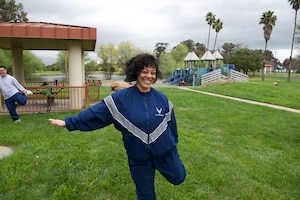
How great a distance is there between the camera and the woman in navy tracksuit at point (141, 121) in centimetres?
204

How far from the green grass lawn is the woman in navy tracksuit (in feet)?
3.43

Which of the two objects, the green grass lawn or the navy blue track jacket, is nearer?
the navy blue track jacket

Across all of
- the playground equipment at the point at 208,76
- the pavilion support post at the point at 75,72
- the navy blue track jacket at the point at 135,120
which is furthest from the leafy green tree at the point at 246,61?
the navy blue track jacket at the point at 135,120

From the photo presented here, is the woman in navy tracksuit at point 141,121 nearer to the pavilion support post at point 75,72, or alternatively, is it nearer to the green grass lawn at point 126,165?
the green grass lawn at point 126,165

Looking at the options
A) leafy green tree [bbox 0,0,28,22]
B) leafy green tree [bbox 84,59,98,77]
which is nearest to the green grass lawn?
leafy green tree [bbox 0,0,28,22]

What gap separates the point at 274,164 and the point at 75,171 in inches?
138

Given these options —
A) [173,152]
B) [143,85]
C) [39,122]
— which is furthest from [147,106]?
[39,122]

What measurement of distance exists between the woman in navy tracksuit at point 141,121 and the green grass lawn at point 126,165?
105 cm

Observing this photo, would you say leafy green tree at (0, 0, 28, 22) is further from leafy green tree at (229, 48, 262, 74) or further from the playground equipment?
leafy green tree at (229, 48, 262, 74)

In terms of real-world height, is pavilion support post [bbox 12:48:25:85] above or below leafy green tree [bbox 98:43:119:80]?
below

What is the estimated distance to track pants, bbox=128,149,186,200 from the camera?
2164 mm

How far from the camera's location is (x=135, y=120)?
79.2 inches

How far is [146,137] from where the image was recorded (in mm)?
2053

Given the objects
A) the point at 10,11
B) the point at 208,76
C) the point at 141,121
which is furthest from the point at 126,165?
the point at 10,11
